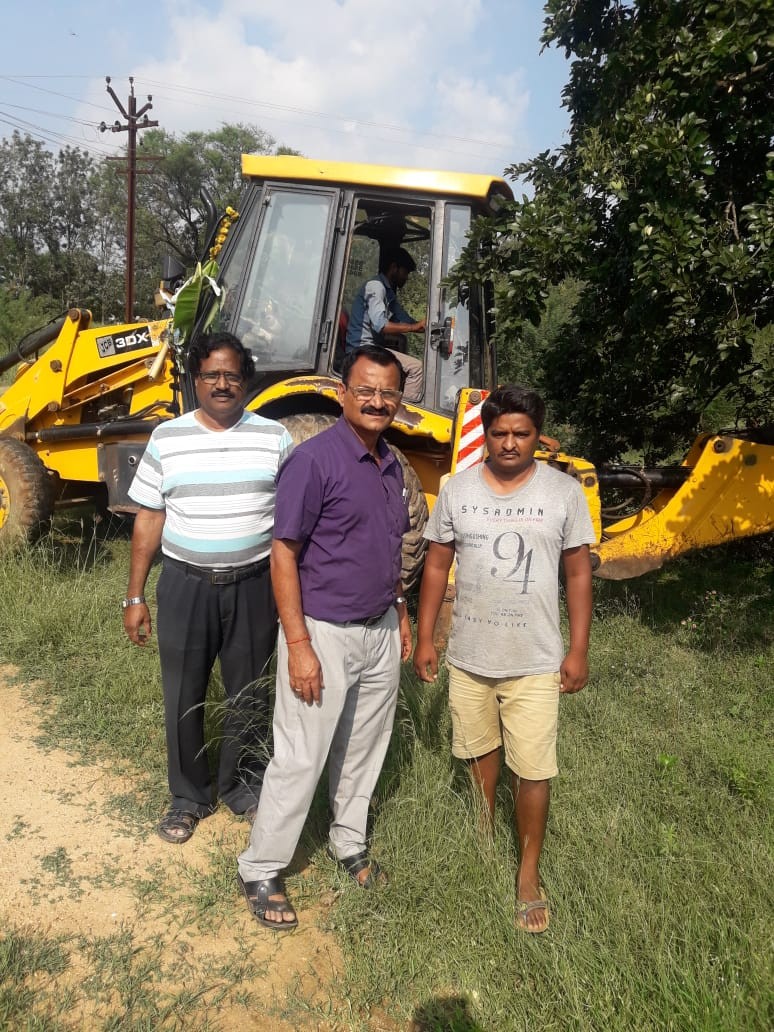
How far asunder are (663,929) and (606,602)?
3276 millimetres

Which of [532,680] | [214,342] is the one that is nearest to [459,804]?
[532,680]

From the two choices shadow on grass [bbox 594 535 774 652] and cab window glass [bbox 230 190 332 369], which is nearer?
cab window glass [bbox 230 190 332 369]

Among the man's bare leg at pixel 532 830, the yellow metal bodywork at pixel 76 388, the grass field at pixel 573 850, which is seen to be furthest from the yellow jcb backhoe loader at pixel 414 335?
the man's bare leg at pixel 532 830

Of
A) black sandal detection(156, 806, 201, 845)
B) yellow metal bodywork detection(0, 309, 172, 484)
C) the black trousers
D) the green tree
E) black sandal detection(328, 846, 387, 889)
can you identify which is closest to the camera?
black sandal detection(328, 846, 387, 889)

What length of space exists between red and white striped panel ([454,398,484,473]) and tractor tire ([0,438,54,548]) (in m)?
2.97

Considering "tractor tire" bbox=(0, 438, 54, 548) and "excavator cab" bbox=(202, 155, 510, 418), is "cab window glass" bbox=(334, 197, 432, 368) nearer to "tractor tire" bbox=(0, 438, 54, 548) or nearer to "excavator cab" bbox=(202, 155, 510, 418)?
"excavator cab" bbox=(202, 155, 510, 418)

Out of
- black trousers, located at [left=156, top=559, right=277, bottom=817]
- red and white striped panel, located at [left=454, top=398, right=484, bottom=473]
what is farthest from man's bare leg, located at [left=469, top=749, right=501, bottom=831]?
red and white striped panel, located at [left=454, top=398, right=484, bottom=473]

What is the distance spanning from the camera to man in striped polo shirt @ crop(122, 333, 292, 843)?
279 cm

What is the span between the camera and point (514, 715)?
256 centimetres

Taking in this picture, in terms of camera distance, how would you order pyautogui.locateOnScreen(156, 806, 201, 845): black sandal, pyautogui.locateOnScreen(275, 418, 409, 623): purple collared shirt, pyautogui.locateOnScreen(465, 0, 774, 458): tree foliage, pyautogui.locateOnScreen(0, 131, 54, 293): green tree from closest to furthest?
pyautogui.locateOnScreen(275, 418, 409, 623): purple collared shirt < pyautogui.locateOnScreen(156, 806, 201, 845): black sandal < pyautogui.locateOnScreen(465, 0, 774, 458): tree foliage < pyautogui.locateOnScreen(0, 131, 54, 293): green tree

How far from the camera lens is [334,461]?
2.44m

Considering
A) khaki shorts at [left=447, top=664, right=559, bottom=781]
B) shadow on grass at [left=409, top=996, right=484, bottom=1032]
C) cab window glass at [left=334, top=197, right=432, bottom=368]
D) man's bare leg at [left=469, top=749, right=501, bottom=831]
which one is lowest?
shadow on grass at [left=409, top=996, right=484, bottom=1032]

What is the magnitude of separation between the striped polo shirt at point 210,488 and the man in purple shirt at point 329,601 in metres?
0.38

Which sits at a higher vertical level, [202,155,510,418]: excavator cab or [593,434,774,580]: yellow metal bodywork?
[202,155,510,418]: excavator cab
